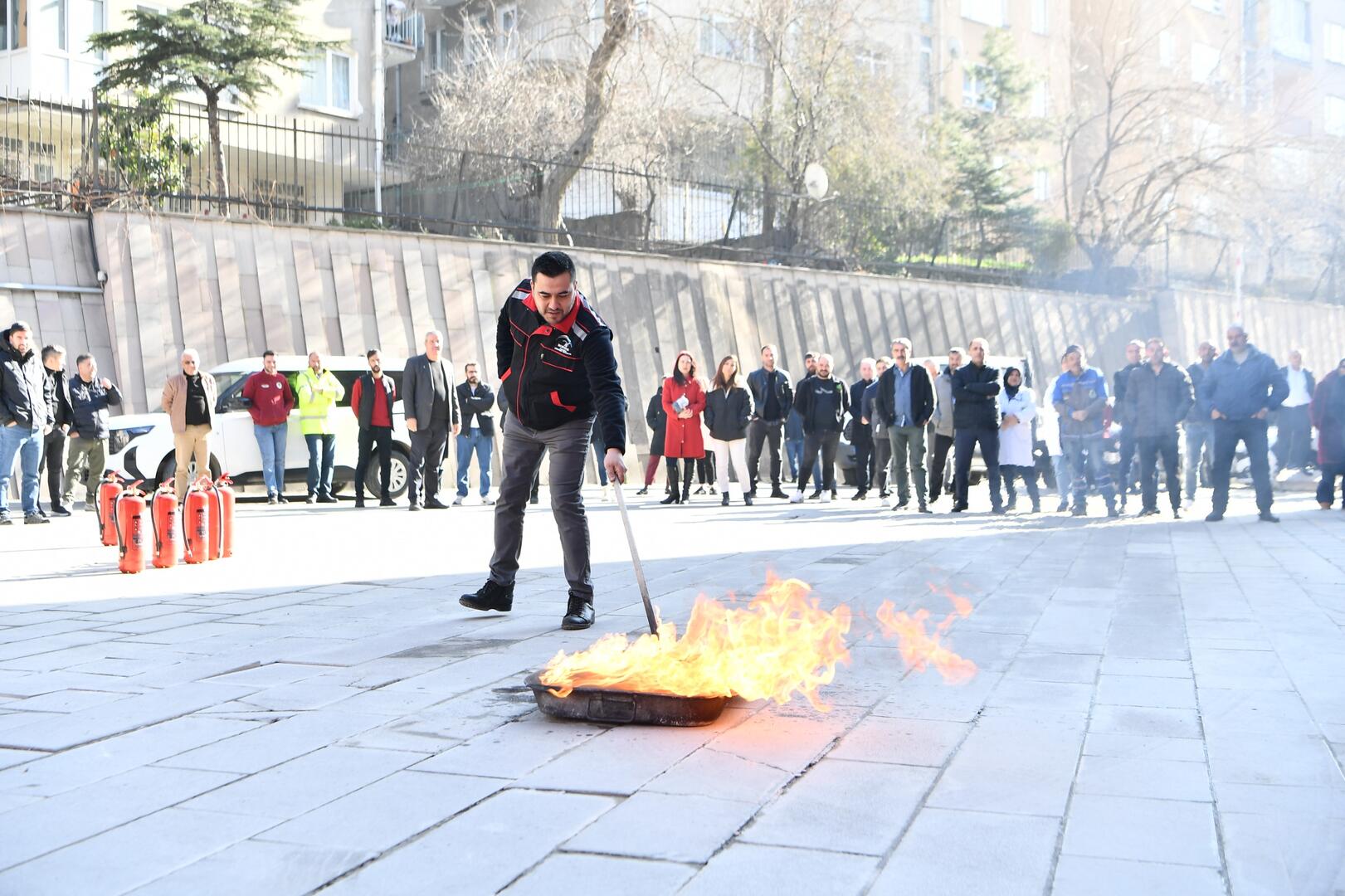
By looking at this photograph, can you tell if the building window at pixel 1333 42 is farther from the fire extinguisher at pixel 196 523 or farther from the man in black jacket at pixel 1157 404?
the fire extinguisher at pixel 196 523

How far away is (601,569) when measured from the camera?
9812mm

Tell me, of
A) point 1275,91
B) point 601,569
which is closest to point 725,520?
point 601,569

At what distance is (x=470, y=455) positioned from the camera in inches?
669

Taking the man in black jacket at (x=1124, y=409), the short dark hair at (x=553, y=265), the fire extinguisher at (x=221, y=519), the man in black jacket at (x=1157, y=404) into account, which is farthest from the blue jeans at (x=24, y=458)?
the man in black jacket at (x=1157, y=404)

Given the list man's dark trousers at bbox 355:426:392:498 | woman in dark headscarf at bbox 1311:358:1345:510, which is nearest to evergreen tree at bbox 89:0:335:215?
man's dark trousers at bbox 355:426:392:498

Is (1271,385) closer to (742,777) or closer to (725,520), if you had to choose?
(725,520)

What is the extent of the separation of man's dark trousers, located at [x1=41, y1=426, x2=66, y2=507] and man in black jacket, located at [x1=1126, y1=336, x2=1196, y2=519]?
11.7 meters

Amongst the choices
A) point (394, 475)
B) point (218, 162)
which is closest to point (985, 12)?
point (218, 162)

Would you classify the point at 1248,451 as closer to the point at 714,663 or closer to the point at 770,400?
the point at 770,400

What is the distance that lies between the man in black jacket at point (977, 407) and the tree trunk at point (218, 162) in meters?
10.7

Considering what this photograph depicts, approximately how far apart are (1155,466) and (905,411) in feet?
9.17

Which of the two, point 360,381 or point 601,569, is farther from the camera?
point 360,381

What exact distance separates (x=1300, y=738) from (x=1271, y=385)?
10.2 metres

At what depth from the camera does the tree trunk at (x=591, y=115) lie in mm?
23031
